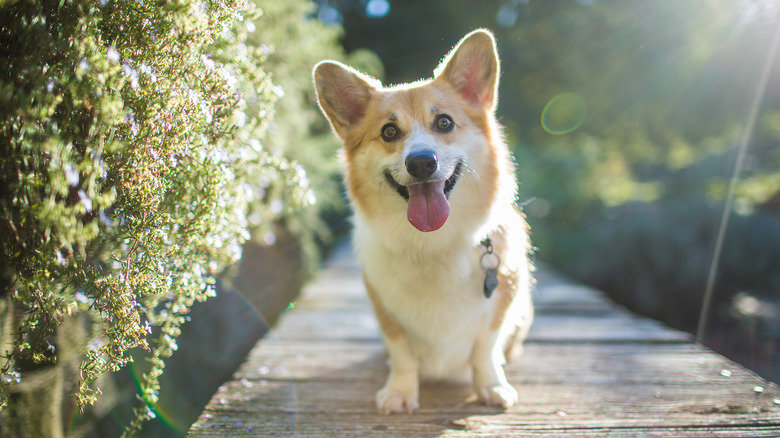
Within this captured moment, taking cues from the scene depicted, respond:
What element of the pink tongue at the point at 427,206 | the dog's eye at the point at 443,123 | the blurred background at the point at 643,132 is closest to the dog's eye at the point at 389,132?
the dog's eye at the point at 443,123

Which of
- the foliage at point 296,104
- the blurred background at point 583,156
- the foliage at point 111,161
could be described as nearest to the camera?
the foliage at point 111,161

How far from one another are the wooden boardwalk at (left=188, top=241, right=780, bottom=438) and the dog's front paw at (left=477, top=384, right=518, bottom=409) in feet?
0.11

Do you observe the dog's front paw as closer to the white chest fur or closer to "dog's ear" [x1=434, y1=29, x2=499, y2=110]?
the white chest fur

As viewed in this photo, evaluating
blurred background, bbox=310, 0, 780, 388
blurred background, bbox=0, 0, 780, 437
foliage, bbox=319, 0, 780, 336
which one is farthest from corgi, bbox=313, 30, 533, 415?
foliage, bbox=319, 0, 780, 336

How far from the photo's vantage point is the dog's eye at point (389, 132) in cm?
183

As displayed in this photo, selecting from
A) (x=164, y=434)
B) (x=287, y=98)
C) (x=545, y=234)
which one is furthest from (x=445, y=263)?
(x=545, y=234)

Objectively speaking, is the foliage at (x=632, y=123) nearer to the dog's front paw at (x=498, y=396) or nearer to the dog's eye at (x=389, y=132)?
the dog's eye at (x=389, y=132)

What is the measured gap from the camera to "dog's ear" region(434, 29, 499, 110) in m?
1.80

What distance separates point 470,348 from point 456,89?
112 cm

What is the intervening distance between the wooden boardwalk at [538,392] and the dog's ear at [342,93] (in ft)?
3.77

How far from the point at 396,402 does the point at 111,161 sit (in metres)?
1.29

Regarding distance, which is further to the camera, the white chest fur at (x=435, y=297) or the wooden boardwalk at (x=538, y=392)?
the white chest fur at (x=435, y=297)

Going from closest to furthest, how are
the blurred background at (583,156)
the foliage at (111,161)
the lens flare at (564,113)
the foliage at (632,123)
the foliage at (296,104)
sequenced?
the foliage at (111,161) → the blurred background at (583,156) → the foliage at (296,104) → the foliage at (632,123) → the lens flare at (564,113)

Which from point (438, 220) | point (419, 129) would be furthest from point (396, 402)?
point (419, 129)
